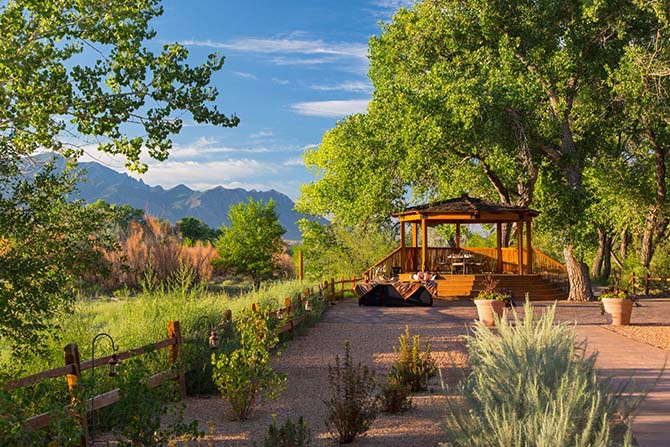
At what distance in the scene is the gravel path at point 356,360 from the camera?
5875mm

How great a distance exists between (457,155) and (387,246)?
6.15m

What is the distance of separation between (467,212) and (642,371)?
14094 millimetres

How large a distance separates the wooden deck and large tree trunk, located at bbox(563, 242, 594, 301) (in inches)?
33.9

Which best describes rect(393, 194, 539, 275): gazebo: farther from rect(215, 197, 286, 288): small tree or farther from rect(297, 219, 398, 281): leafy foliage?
rect(215, 197, 286, 288): small tree

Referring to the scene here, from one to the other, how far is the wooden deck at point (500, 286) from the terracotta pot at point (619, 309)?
26.6 feet

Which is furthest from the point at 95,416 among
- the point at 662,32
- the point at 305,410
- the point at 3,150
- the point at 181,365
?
the point at 662,32

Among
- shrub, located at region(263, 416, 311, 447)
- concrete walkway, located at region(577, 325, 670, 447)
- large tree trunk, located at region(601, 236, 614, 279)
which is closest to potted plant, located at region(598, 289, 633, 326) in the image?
concrete walkway, located at region(577, 325, 670, 447)

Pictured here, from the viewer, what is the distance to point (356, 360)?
9914mm

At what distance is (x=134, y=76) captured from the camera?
299 inches

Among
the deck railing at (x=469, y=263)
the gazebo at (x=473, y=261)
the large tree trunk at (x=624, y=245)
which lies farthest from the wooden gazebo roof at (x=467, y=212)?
the large tree trunk at (x=624, y=245)

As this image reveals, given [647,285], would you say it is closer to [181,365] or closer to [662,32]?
[662,32]

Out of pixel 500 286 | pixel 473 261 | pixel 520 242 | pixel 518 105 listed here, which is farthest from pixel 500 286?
pixel 518 105

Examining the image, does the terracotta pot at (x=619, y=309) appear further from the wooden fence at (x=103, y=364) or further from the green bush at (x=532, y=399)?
the green bush at (x=532, y=399)

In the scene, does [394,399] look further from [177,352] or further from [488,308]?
[488,308]
